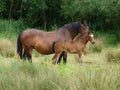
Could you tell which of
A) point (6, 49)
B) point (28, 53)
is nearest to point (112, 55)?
point (28, 53)

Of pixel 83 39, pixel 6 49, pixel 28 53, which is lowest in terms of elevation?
pixel 6 49

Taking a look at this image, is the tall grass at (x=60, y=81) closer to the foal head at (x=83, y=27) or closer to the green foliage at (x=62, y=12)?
the foal head at (x=83, y=27)

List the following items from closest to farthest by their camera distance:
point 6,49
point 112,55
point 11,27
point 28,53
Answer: point 28,53 → point 112,55 → point 6,49 → point 11,27

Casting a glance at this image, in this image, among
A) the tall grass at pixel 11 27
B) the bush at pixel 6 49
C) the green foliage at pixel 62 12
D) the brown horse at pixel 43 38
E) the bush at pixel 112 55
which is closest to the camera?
the brown horse at pixel 43 38

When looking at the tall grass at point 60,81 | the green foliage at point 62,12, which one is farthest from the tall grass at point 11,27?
the tall grass at point 60,81

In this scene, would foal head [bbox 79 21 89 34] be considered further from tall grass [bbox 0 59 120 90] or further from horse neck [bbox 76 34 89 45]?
tall grass [bbox 0 59 120 90]

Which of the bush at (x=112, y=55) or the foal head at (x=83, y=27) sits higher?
the foal head at (x=83, y=27)

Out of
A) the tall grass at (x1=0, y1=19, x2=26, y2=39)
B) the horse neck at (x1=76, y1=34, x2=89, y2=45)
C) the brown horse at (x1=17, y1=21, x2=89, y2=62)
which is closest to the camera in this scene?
the brown horse at (x1=17, y1=21, x2=89, y2=62)

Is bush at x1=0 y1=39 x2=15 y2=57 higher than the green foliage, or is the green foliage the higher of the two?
the green foliage

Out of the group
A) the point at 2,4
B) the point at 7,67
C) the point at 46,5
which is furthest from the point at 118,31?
the point at 7,67

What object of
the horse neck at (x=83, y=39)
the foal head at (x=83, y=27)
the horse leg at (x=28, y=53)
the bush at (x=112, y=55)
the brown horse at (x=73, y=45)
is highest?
the foal head at (x=83, y=27)

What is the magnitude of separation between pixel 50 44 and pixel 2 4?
16731mm

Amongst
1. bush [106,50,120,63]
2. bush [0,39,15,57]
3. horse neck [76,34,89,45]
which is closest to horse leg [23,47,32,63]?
horse neck [76,34,89,45]

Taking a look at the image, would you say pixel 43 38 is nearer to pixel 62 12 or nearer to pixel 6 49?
pixel 6 49
